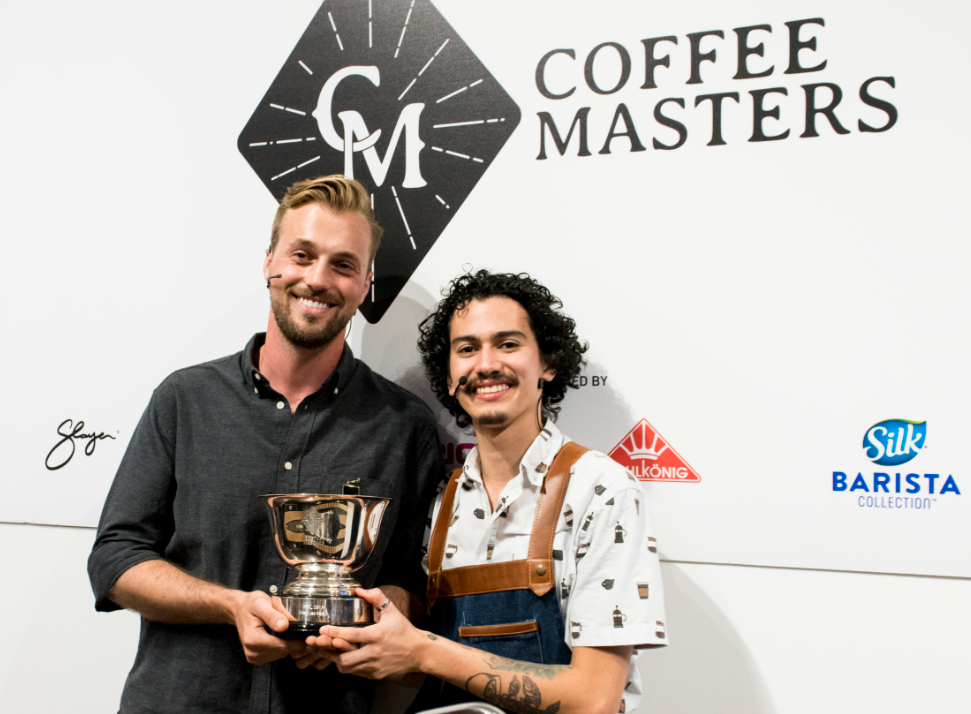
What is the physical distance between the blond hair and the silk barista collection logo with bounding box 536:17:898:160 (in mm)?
471

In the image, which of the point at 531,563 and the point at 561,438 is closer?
the point at 531,563

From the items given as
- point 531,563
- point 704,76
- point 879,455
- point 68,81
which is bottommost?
point 531,563

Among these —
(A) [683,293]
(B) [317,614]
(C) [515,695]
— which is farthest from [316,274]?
(C) [515,695]

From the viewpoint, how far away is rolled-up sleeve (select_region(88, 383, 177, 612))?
1.60 metres

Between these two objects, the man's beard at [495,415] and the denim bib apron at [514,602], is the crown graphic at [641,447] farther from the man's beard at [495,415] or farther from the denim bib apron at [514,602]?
the man's beard at [495,415]

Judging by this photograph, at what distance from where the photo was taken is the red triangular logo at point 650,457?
1.79m

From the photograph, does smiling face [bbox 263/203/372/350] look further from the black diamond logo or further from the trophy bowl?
the trophy bowl

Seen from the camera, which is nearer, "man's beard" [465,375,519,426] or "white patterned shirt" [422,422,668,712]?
"white patterned shirt" [422,422,668,712]

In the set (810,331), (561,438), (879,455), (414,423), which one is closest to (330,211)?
(414,423)

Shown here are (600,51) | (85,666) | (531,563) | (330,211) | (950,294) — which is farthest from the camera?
(85,666)

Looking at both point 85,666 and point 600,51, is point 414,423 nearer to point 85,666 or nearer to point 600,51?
point 600,51

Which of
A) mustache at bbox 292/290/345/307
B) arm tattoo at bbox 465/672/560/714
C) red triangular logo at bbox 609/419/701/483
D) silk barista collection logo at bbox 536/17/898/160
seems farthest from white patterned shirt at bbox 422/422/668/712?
silk barista collection logo at bbox 536/17/898/160

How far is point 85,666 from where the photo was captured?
219cm

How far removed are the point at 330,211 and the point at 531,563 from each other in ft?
2.99
